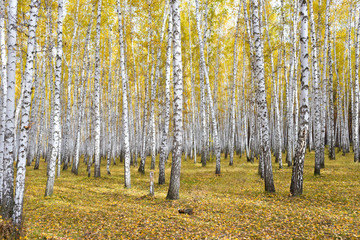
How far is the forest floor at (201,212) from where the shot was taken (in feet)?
16.6

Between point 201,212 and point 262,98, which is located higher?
point 262,98

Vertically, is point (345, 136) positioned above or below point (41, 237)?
above

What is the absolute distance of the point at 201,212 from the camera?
6512 millimetres

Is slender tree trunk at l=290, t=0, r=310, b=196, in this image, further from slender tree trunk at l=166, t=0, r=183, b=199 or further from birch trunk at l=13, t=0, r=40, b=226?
birch trunk at l=13, t=0, r=40, b=226

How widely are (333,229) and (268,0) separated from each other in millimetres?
14470

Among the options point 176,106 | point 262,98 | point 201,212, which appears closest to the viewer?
point 201,212

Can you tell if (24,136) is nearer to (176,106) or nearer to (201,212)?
(176,106)

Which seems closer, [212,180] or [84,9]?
[212,180]

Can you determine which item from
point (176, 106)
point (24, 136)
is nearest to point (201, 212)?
point (176, 106)

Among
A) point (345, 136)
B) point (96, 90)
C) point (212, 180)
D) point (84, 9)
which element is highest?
point (84, 9)

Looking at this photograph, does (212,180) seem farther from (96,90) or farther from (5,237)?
(5,237)

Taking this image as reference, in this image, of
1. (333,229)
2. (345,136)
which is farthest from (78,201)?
(345,136)

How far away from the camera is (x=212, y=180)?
1140 centimetres

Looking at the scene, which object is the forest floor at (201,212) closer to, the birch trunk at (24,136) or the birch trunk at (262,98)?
the birch trunk at (24,136)
